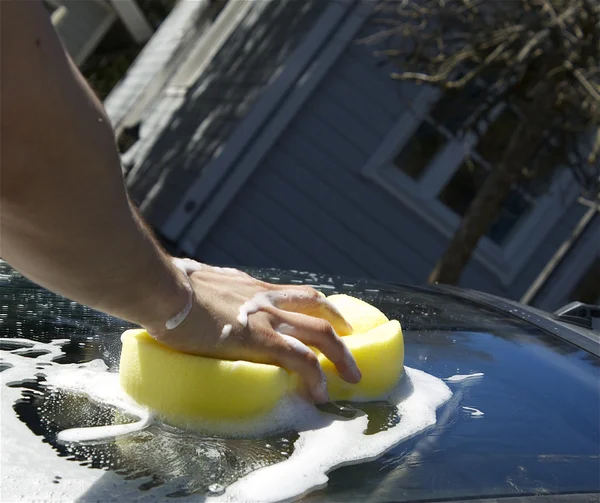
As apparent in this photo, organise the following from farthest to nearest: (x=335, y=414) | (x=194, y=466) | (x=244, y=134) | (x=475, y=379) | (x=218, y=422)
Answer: (x=244, y=134) → (x=475, y=379) → (x=335, y=414) → (x=218, y=422) → (x=194, y=466)

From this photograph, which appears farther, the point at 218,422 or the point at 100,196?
the point at 218,422

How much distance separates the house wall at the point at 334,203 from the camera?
802cm

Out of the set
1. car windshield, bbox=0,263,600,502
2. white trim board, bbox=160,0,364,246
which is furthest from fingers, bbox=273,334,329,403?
white trim board, bbox=160,0,364,246

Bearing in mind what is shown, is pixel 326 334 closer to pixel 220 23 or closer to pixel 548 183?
pixel 548 183

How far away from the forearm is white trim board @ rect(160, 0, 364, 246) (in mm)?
6473

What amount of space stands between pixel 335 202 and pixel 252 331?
6.52 metres

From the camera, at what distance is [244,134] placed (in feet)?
25.6

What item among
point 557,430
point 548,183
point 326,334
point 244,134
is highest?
point 548,183

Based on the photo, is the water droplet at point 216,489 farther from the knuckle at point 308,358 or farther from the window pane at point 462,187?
the window pane at point 462,187

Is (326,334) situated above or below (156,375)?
above

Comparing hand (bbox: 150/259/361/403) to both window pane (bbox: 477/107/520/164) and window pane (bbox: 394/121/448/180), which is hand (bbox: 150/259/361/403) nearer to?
window pane (bbox: 394/121/448/180)

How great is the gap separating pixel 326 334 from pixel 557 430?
0.51 m

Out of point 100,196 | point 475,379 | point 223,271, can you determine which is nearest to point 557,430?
point 475,379

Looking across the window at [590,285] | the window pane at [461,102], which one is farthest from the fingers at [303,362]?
the window at [590,285]
